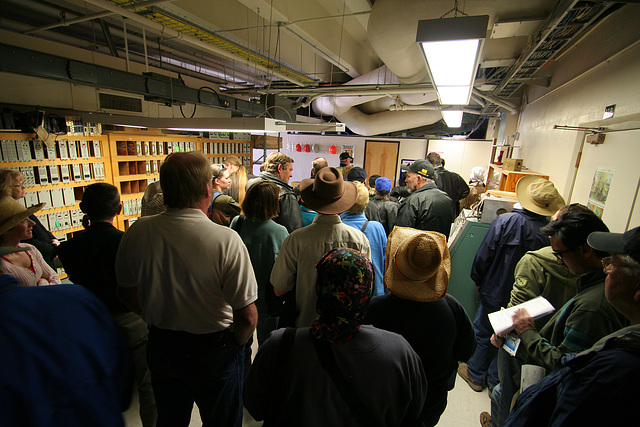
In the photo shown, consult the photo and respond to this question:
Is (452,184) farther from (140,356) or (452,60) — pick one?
(140,356)

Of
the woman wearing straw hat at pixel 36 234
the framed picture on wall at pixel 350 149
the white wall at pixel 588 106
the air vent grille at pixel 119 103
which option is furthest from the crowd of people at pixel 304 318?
the framed picture on wall at pixel 350 149

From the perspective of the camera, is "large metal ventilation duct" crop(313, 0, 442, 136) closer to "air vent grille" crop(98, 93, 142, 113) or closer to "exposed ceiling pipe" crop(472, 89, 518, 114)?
"exposed ceiling pipe" crop(472, 89, 518, 114)

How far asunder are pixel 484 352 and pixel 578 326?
1375mm

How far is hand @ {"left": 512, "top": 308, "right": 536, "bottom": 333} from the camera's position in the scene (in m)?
1.49

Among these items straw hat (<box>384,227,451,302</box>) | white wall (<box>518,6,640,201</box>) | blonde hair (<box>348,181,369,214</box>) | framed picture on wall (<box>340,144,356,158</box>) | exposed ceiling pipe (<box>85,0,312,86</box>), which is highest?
exposed ceiling pipe (<box>85,0,312,86</box>)

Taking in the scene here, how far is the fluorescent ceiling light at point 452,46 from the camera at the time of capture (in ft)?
4.67

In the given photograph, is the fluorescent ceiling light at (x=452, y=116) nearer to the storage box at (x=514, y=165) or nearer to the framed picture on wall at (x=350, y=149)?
the storage box at (x=514, y=165)

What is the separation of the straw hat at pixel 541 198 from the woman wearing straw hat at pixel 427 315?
1.36 m

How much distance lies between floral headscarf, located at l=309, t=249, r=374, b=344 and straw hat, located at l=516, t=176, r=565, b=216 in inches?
78.4

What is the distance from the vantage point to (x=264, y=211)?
6.81ft

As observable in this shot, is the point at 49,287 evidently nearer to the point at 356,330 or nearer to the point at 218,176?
the point at 356,330

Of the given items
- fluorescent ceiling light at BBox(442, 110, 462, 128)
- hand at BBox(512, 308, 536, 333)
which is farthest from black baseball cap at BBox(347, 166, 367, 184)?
fluorescent ceiling light at BBox(442, 110, 462, 128)

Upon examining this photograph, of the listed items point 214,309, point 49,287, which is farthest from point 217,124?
point 49,287

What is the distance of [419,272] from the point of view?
132cm
